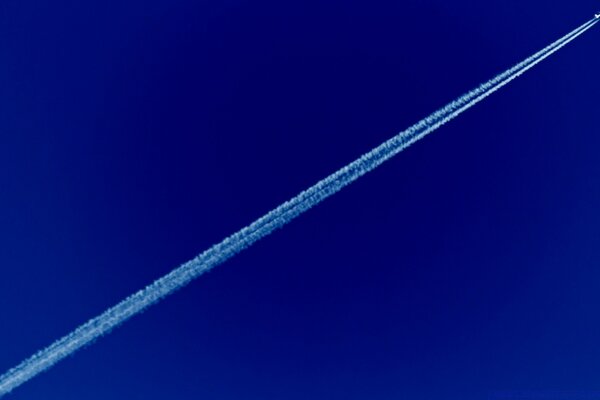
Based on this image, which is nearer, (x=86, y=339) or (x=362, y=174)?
(x=86, y=339)

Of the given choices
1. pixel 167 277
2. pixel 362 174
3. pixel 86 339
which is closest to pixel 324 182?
pixel 362 174

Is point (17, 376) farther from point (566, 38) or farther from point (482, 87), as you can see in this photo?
point (566, 38)

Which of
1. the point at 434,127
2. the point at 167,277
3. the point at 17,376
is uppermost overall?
the point at 434,127

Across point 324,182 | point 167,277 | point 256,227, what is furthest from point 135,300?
point 324,182

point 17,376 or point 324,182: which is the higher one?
point 324,182

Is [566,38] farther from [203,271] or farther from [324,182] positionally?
[203,271]

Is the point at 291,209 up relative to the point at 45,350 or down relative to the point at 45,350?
up
